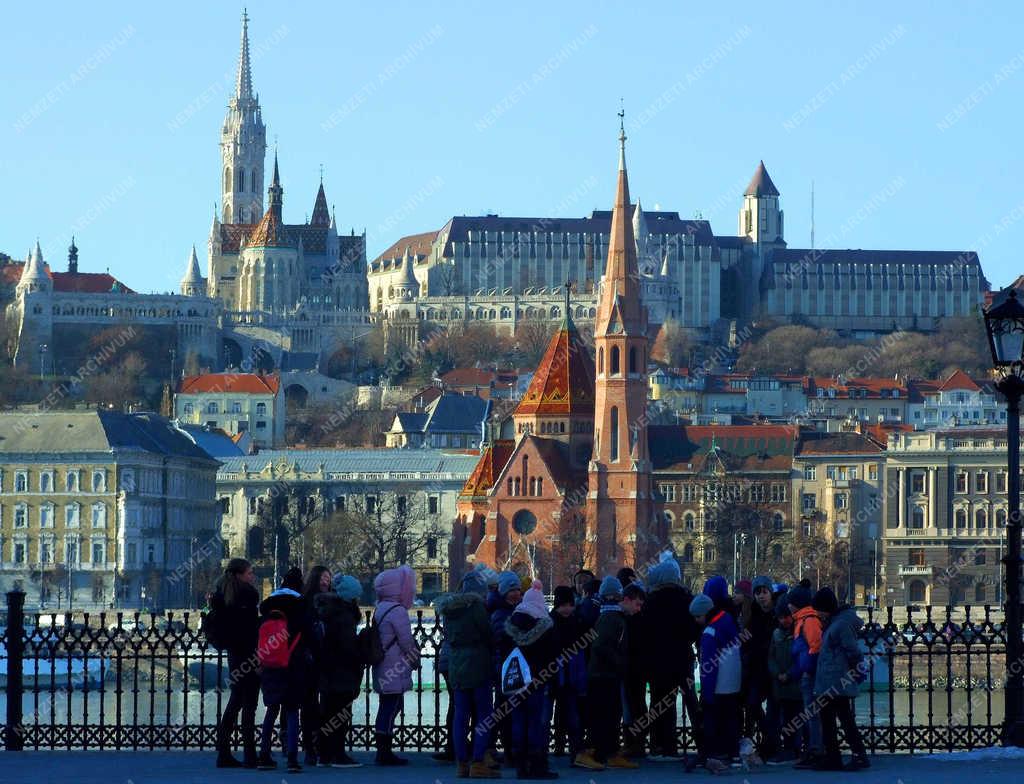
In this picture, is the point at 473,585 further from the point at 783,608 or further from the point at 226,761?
the point at 783,608

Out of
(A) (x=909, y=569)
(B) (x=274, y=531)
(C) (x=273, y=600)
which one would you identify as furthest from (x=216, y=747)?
(B) (x=274, y=531)

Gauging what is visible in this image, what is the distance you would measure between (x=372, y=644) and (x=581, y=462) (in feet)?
274

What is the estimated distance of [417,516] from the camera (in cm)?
12238

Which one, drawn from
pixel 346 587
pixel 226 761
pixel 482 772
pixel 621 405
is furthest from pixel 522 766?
pixel 621 405

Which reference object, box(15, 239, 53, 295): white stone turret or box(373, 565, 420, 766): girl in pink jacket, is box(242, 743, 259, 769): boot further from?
box(15, 239, 53, 295): white stone turret

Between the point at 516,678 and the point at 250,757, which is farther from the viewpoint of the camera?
the point at 250,757

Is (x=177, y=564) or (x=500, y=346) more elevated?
(x=500, y=346)

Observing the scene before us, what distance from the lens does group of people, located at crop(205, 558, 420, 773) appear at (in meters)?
22.5

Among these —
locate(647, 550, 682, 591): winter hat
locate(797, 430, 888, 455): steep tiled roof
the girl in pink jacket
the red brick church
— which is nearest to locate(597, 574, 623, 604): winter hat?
locate(647, 550, 682, 591): winter hat

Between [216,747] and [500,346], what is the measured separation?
17402 centimetres

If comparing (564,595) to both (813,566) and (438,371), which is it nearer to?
(813,566)

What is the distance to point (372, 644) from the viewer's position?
23.1 meters

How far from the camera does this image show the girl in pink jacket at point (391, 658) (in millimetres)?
22984

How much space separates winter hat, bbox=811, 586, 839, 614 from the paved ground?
1.27 meters
